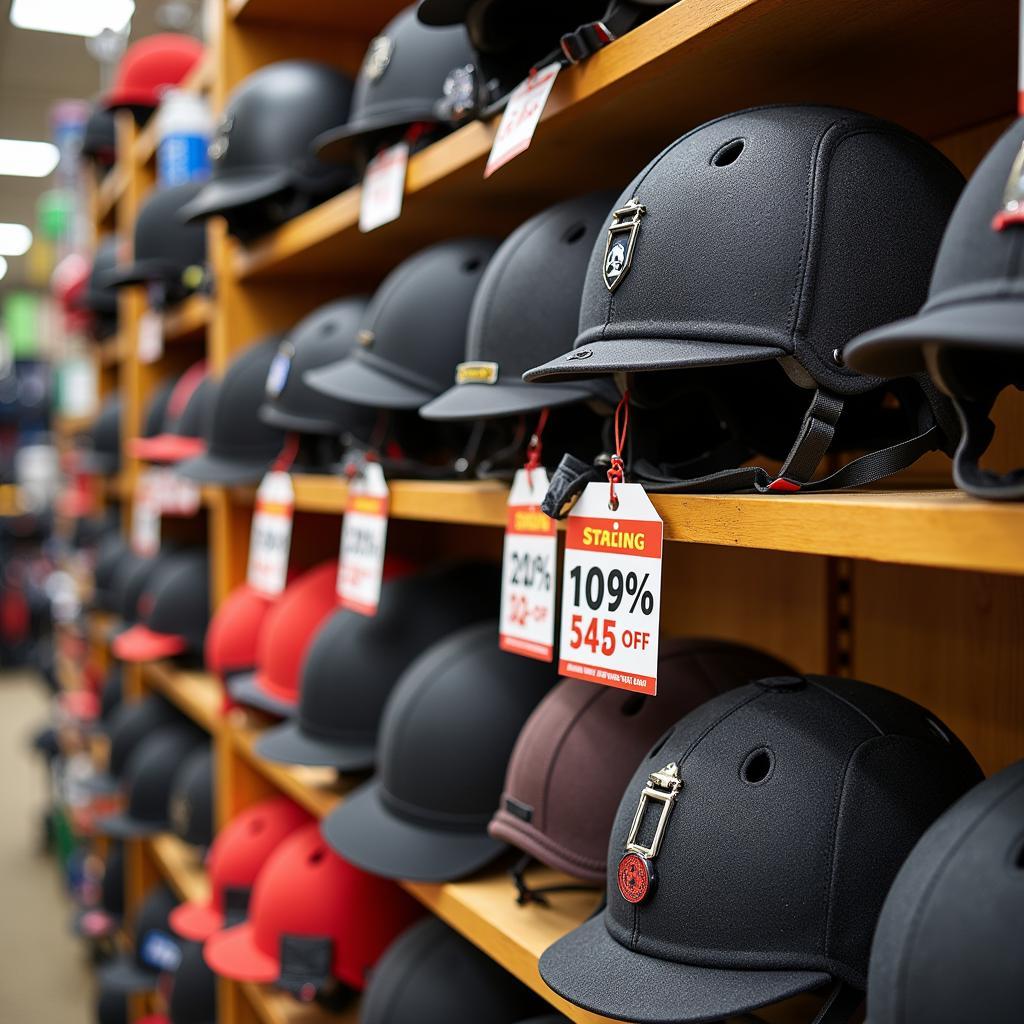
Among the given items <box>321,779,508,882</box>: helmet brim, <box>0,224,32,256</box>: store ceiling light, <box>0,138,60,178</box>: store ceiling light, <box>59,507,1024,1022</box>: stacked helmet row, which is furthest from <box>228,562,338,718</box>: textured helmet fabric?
<box>0,224,32,256</box>: store ceiling light

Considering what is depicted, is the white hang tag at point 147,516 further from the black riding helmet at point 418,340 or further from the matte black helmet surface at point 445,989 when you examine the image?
the matte black helmet surface at point 445,989

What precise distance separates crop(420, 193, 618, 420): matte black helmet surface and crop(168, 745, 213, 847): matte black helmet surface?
5.28 feet

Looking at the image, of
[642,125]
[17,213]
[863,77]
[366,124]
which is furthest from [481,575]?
[17,213]

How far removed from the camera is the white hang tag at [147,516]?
126 inches

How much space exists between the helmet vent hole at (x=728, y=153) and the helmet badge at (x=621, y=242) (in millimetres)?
73

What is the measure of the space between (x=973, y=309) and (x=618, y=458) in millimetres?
421

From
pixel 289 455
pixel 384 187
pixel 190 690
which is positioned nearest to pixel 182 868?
pixel 190 690

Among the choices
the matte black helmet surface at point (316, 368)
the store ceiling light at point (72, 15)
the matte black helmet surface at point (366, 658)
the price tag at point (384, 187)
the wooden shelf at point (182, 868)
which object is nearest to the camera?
the price tag at point (384, 187)

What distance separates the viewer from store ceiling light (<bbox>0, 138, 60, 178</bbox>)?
7812 mm

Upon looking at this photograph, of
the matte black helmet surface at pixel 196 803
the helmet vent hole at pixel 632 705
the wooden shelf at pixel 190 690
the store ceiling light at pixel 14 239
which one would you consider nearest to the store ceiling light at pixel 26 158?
the store ceiling light at pixel 14 239

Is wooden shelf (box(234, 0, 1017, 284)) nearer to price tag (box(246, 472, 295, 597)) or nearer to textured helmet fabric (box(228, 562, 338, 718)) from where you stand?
price tag (box(246, 472, 295, 597))

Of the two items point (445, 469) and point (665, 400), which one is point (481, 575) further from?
point (665, 400)

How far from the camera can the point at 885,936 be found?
75cm

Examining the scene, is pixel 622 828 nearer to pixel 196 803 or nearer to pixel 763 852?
pixel 763 852
